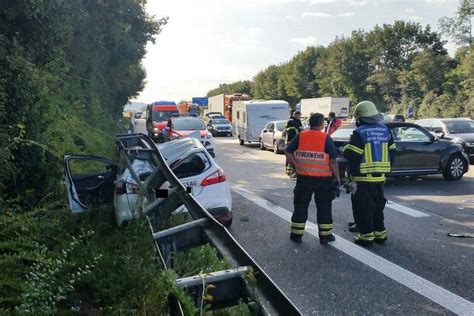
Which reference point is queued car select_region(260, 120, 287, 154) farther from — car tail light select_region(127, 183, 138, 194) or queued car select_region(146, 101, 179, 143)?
car tail light select_region(127, 183, 138, 194)

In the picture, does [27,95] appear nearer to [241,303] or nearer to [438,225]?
[241,303]

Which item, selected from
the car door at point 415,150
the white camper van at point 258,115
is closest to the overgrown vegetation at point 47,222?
the car door at point 415,150

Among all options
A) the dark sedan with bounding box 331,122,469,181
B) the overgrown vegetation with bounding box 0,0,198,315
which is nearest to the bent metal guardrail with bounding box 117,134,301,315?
the overgrown vegetation with bounding box 0,0,198,315

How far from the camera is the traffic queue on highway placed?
23.2 ft

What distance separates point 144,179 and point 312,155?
2.44m

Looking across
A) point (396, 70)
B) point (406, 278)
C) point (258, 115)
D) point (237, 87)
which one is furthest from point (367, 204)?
point (237, 87)

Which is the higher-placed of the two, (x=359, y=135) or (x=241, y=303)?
(x=359, y=135)

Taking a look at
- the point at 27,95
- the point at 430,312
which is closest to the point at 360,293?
the point at 430,312

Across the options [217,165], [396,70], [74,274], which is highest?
[396,70]

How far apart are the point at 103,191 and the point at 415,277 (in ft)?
Result: 16.1

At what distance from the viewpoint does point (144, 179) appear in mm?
7047

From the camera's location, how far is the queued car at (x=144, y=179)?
6797 millimetres

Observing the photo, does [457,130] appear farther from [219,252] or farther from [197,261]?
[219,252]

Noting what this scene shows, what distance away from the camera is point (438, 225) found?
7.85m
